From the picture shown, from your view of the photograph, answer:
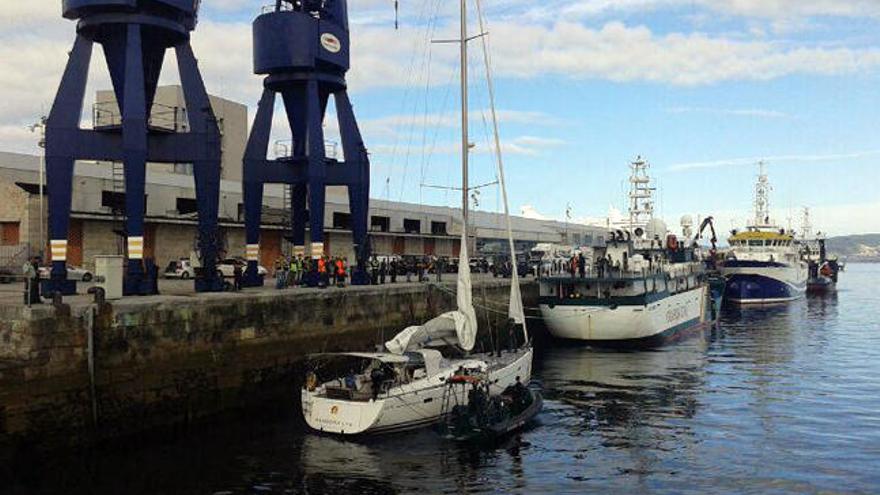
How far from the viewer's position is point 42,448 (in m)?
20.1


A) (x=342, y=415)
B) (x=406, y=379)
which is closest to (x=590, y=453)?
(x=406, y=379)

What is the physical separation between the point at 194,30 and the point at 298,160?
10407 mm

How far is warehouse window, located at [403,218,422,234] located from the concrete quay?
4735cm

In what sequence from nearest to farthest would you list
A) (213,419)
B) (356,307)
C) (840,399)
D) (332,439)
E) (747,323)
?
(332,439) < (213,419) < (840,399) < (356,307) < (747,323)

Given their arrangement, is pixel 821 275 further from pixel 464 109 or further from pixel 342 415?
pixel 342 415

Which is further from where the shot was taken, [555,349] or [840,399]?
[555,349]

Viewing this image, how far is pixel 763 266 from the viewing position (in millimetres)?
83000

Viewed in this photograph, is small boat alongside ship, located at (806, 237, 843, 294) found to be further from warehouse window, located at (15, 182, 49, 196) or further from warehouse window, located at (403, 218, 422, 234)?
warehouse window, located at (15, 182, 49, 196)

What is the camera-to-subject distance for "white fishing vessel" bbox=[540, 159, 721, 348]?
44719 millimetres

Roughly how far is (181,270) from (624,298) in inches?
1062

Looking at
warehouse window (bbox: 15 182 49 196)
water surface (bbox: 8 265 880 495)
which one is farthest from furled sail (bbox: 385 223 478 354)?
warehouse window (bbox: 15 182 49 196)

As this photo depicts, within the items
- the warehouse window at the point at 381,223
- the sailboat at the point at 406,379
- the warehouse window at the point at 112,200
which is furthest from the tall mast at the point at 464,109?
the warehouse window at the point at 381,223

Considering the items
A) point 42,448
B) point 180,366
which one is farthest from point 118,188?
point 42,448

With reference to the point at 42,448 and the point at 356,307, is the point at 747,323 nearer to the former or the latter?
the point at 356,307
